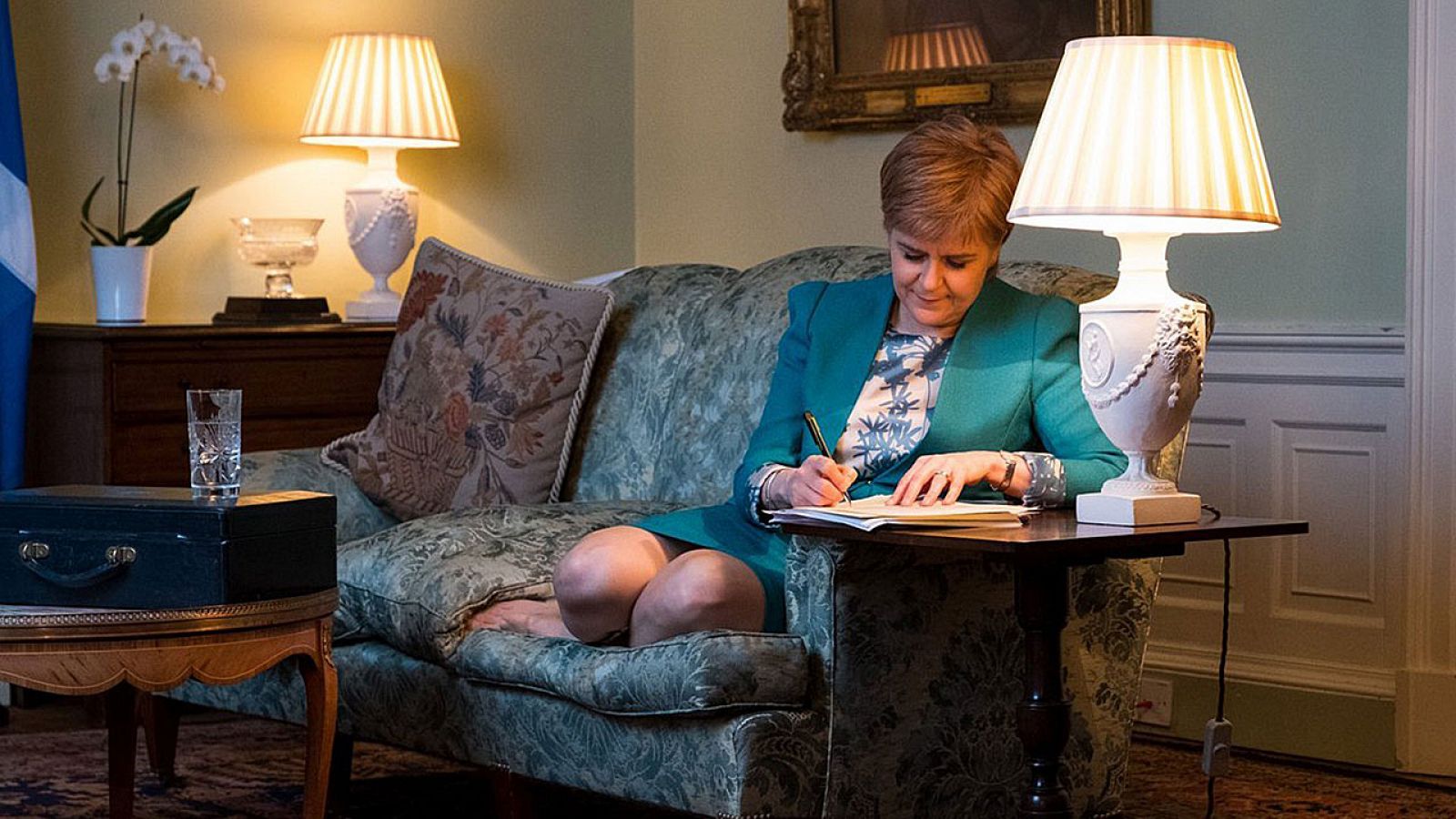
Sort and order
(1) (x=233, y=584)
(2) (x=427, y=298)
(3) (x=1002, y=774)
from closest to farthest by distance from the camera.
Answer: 1. (1) (x=233, y=584)
2. (3) (x=1002, y=774)
3. (2) (x=427, y=298)

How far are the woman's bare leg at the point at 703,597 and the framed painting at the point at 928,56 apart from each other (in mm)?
1969

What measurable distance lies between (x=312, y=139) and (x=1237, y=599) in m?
2.38

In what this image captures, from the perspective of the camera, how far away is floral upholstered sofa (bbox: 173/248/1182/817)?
8.07ft

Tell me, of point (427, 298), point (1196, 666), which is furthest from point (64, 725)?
point (1196, 666)

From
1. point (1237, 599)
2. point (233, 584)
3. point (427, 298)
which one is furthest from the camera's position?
point (1237, 599)

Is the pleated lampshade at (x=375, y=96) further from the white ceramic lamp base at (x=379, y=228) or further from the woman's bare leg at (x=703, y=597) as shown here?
the woman's bare leg at (x=703, y=597)

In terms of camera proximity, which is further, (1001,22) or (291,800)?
(1001,22)

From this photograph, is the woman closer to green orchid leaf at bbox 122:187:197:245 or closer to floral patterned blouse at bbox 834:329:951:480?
floral patterned blouse at bbox 834:329:951:480

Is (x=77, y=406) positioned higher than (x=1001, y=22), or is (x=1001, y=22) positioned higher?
(x=1001, y=22)

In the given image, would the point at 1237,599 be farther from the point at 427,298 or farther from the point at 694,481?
the point at 427,298

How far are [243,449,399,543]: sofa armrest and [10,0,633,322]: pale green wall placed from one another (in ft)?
3.39

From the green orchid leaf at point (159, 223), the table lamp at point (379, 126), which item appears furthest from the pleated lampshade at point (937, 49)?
the green orchid leaf at point (159, 223)

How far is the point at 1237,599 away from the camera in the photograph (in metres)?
3.93

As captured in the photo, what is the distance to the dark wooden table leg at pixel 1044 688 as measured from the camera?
90.6 inches
